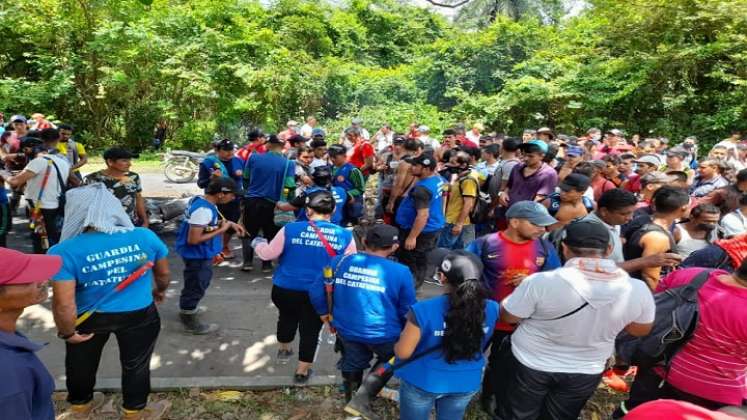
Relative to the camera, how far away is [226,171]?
6.76m

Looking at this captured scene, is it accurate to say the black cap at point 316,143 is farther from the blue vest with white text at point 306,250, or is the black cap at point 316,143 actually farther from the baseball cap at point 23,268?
the baseball cap at point 23,268

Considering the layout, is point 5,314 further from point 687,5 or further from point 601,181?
point 687,5

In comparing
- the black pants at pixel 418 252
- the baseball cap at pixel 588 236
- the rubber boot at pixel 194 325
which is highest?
the baseball cap at pixel 588 236

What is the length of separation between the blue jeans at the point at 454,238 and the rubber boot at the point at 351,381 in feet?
9.37

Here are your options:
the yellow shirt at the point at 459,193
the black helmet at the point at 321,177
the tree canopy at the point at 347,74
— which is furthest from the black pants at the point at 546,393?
the tree canopy at the point at 347,74

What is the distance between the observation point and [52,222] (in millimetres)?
5676

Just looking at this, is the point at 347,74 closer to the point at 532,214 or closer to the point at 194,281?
the point at 194,281

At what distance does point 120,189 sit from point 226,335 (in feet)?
6.65

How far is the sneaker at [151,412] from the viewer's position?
323cm

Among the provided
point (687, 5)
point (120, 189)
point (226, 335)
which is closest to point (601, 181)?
point (226, 335)

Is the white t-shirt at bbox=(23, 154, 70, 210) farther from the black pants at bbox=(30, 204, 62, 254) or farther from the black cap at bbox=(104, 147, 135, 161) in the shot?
the black cap at bbox=(104, 147, 135, 161)

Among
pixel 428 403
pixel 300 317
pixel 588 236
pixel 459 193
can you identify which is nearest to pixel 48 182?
pixel 300 317

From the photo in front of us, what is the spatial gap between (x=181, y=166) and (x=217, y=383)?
961 cm

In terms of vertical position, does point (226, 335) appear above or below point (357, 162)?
below
